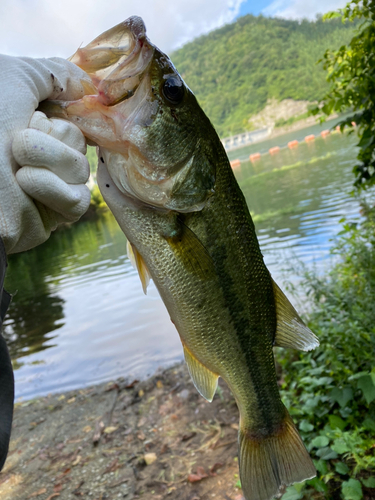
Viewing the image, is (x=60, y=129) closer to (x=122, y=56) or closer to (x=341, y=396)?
(x=122, y=56)

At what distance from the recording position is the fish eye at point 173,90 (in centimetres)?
168

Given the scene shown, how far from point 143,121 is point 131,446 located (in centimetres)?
412

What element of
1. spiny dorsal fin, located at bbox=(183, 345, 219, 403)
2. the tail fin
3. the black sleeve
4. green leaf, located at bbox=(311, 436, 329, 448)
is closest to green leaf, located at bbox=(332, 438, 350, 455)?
green leaf, located at bbox=(311, 436, 329, 448)

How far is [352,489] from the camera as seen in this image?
2.68 metres

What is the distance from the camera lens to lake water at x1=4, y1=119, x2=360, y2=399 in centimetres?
752

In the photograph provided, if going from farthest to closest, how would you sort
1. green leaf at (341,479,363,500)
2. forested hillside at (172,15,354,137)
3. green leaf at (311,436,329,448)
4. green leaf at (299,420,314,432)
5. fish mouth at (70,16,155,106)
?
forested hillside at (172,15,354,137) → green leaf at (299,420,314,432) → green leaf at (311,436,329,448) → green leaf at (341,479,363,500) → fish mouth at (70,16,155,106)

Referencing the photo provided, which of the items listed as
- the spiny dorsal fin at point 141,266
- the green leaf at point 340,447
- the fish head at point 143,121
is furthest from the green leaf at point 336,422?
the fish head at point 143,121

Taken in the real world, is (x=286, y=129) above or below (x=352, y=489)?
above

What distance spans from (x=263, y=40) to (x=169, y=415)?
531 ft

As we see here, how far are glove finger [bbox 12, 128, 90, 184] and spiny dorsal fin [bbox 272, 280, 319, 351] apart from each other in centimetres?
124

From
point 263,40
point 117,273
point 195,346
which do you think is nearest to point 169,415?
point 195,346

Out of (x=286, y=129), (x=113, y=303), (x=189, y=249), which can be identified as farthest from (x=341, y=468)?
(x=286, y=129)

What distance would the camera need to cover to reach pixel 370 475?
2871 millimetres

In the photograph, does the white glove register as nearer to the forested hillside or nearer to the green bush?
the green bush
